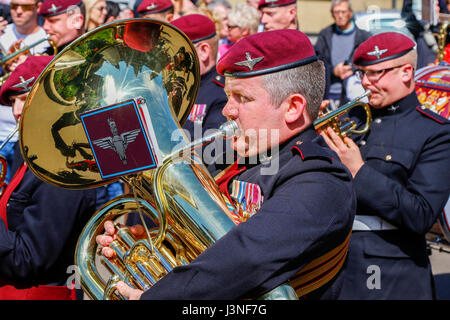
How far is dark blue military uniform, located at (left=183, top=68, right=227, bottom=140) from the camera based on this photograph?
3.60 metres

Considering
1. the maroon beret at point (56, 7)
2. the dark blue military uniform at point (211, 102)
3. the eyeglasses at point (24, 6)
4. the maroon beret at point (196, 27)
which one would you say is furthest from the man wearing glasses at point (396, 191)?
the eyeglasses at point (24, 6)

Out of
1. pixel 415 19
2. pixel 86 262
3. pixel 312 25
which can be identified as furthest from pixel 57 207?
pixel 312 25

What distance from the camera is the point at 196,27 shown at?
3.93 meters

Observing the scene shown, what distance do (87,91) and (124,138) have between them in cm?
39

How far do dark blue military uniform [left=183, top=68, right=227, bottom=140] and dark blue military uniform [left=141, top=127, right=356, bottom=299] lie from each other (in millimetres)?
1846

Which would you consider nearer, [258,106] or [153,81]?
[258,106]

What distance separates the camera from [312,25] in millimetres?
11500

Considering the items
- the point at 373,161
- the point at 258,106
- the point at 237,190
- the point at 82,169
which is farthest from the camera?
the point at 373,161

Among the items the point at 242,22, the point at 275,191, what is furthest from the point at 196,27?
the point at 275,191

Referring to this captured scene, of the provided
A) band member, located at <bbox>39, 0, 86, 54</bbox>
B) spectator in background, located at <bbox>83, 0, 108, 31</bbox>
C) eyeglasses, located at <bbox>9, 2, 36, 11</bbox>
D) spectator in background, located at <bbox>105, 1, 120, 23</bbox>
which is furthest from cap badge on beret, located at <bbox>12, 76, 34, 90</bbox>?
spectator in background, located at <bbox>105, 1, 120, 23</bbox>

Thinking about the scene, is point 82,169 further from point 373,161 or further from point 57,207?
point 373,161

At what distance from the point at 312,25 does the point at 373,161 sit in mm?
8975

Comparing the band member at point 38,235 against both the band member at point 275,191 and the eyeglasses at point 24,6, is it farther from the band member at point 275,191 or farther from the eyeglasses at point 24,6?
the eyeglasses at point 24,6
